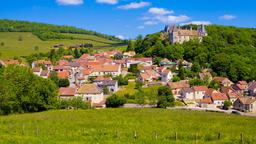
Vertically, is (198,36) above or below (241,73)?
above

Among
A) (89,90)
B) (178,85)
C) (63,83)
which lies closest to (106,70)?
(63,83)

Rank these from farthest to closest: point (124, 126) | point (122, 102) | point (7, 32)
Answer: point (7, 32) < point (122, 102) < point (124, 126)

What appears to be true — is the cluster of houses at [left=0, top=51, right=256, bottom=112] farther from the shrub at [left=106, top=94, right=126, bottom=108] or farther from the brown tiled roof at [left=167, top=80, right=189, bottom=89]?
the shrub at [left=106, top=94, right=126, bottom=108]

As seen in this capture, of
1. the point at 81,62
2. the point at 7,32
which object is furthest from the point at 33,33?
the point at 81,62

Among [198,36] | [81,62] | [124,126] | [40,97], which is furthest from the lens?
[198,36]

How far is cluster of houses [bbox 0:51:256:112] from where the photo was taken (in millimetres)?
69250

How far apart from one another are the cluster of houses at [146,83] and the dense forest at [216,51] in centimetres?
495

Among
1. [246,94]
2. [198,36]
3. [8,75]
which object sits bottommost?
[246,94]

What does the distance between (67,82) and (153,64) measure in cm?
3129

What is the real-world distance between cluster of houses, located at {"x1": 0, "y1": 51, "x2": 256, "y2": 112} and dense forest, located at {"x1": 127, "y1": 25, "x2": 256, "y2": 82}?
495cm

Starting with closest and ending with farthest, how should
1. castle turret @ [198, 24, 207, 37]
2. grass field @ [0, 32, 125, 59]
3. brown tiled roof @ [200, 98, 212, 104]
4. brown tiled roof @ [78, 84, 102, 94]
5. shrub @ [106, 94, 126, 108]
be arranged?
shrub @ [106, 94, 126, 108] → brown tiled roof @ [78, 84, 102, 94] → brown tiled roof @ [200, 98, 212, 104] → castle turret @ [198, 24, 207, 37] → grass field @ [0, 32, 125, 59]

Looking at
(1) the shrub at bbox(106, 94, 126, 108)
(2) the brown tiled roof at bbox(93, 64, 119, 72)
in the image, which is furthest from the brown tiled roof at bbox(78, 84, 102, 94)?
(2) the brown tiled roof at bbox(93, 64, 119, 72)

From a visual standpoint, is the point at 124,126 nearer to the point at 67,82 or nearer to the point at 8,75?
the point at 8,75

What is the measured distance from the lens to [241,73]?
97.0 metres
